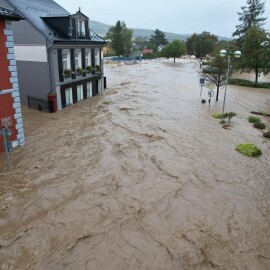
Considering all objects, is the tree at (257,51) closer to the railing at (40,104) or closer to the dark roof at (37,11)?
the dark roof at (37,11)

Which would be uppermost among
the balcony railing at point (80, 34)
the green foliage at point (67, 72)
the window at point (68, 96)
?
the balcony railing at point (80, 34)

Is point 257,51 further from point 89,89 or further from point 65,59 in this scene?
point 65,59

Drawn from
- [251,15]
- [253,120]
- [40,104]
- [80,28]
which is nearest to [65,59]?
[80,28]

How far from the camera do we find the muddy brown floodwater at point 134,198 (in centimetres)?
867

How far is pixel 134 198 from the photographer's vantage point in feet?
37.6

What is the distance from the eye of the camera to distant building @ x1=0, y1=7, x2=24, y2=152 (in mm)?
13469

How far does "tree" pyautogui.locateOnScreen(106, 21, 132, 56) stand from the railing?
68.6 meters

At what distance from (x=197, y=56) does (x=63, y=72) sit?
97.2m

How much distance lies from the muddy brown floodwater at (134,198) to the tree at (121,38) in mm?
72985

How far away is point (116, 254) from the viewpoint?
8.66m

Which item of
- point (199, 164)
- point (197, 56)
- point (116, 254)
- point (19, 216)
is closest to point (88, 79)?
point (199, 164)

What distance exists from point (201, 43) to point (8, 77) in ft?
338

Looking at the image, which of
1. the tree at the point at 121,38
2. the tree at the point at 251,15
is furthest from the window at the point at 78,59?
the tree at the point at 121,38

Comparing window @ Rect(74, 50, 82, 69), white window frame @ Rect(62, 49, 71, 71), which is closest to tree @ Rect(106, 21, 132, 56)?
window @ Rect(74, 50, 82, 69)
